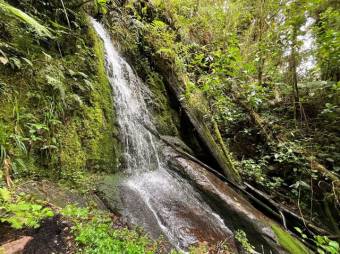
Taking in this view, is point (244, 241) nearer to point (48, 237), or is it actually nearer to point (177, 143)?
point (177, 143)

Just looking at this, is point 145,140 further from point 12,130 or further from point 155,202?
point 12,130

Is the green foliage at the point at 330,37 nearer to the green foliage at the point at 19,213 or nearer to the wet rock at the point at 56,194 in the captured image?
the wet rock at the point at 56,194

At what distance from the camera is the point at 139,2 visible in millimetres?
6762

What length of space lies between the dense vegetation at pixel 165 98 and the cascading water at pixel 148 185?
32 cm

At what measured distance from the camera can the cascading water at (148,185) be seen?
3.48 meters

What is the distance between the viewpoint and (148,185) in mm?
4223

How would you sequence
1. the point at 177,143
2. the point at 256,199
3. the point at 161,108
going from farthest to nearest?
the point at 161,108, the point at 177,143, the point at 256,199

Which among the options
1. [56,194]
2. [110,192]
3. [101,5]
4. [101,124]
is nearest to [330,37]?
[101,5]

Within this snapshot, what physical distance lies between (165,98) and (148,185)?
2.78 meters

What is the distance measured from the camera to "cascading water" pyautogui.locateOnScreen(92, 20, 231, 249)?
348 cm

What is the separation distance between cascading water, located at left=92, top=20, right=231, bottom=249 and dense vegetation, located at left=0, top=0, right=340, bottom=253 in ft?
1.05

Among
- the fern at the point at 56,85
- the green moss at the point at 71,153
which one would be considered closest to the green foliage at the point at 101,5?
the fern at the point at 56,85

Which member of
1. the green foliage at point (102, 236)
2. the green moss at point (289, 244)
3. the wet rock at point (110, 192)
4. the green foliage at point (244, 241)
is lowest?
the green moss at point (289, 244)

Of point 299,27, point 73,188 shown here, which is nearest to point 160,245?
point 73,188
